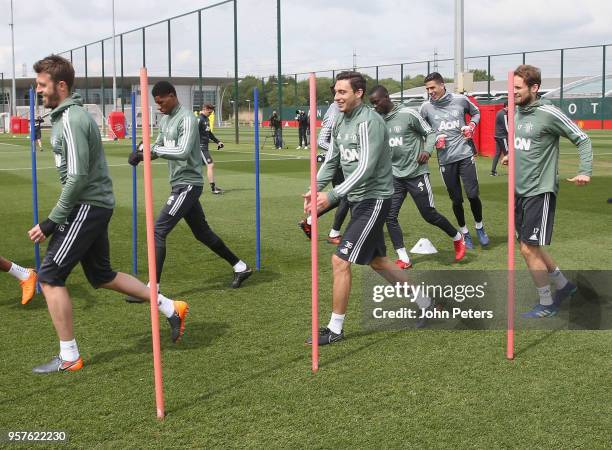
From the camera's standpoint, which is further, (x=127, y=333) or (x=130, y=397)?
(x=127, y=333)

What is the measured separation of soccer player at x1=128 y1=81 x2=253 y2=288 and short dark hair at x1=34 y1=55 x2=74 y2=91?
1.66 meters

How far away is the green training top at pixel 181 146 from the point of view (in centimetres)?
677

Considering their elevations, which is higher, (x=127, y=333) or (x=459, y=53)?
(x=459, y=53)

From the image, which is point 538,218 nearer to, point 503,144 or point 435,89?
point 435,89

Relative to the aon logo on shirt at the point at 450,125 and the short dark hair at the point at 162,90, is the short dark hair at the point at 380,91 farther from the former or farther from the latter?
the short dark hair at the point at 162,90

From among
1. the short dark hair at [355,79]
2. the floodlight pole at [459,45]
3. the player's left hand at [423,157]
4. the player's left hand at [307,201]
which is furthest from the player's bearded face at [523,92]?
the floodlight pole at [459,45]

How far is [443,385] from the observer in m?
4.74

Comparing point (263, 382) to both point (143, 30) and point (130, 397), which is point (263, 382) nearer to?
point (130, 397)

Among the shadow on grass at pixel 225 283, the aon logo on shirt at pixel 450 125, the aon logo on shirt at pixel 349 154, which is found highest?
the aon logo on shirt at pixel 450 125

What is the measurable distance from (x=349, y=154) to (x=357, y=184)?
1.53ft

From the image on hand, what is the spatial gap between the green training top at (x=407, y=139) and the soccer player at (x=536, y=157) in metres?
2.30

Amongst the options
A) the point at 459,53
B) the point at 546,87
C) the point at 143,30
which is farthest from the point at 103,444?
the point at 546,87

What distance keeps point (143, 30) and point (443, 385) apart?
1948 inches

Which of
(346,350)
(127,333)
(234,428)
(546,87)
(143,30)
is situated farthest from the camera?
(546,87)
